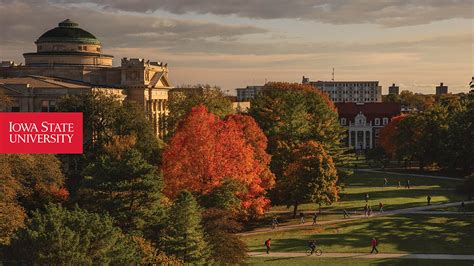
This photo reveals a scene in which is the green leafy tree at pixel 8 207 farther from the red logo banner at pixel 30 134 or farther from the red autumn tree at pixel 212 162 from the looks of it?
the red autumn tree at pixel 212 162

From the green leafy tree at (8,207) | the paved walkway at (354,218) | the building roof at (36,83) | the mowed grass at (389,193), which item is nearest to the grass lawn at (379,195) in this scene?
the mowed grass at (389,193)

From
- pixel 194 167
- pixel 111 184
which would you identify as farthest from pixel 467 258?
pixel 111 184

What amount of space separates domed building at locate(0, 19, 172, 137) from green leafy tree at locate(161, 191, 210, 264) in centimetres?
5499

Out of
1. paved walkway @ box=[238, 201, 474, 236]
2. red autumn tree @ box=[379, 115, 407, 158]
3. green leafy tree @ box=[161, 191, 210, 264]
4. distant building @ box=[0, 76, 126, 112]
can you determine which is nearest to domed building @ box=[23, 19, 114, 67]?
distant building @ box=[0, 76, 126, 112]

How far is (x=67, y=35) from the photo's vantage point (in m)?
97.4

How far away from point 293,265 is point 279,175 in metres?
19.8

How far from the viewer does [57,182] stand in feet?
151

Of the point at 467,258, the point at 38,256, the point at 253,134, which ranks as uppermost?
the point at 253,134

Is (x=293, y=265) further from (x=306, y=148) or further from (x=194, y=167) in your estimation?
(x=306, y=148)

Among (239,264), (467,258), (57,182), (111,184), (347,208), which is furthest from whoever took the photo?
(347,208)

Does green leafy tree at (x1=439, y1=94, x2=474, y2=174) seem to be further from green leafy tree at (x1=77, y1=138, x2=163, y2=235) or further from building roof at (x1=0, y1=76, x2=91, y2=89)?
green leafy tree at (x1=77, y1=138, x2=163, y2=235)

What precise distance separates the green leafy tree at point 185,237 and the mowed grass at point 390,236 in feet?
38.8

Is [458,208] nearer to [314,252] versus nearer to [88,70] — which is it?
[314,252]

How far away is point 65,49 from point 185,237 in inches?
2838
